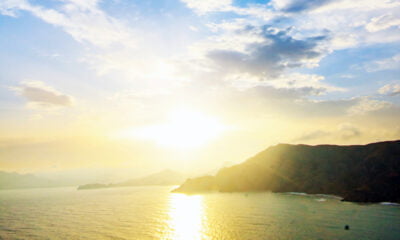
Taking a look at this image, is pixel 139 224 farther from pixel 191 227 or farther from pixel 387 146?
pixel 387 146

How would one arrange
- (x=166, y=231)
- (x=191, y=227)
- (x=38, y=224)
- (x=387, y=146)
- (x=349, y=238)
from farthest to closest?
(x=387, y=146), (x=38, y=224), (x=191, y=227), (x=166, y=231), (x=349, y=238)

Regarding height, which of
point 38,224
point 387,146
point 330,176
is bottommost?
point 38,224

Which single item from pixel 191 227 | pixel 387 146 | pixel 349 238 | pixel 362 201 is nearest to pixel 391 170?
pixel 387 146

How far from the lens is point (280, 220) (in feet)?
270

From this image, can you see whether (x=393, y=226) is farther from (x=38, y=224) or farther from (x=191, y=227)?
(x=38, y=224)

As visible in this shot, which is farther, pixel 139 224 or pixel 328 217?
pixel 139 224

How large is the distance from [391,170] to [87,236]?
179 meters

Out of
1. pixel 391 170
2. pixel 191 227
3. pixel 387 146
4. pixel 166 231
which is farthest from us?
pixel 387 146

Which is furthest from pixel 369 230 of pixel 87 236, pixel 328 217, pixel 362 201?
pixel 87 236

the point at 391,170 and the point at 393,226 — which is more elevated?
the point at 391,170

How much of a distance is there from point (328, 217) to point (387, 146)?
135 meters

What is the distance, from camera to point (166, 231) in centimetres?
7819

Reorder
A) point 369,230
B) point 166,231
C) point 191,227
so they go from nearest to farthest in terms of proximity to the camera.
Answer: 1. point 369,230
2. point 166,231
3. point 191,227

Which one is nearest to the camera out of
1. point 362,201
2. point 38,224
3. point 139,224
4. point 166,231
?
point 166,231
